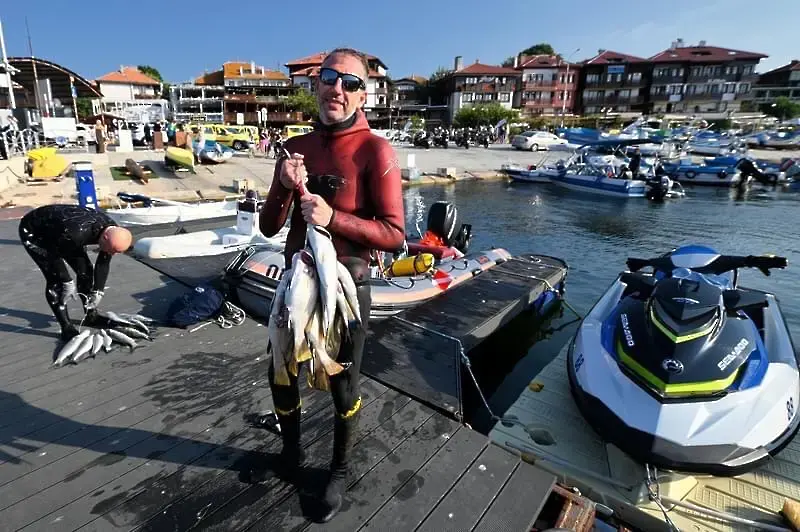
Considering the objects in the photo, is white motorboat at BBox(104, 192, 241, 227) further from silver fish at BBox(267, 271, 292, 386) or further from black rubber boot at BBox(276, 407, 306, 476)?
silver fish at BBox(267, 271, 292, 386)

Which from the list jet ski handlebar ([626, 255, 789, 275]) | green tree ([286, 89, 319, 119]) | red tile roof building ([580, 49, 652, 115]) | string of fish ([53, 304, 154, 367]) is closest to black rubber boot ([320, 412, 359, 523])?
string of fish ([53, 304, 154, 367])

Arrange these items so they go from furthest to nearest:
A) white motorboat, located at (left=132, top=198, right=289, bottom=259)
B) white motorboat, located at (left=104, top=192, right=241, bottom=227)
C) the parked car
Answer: the parked car
white motorboat, located at (left=104, top=192, right=241, bottom=227)
white motorboat, located at (left=132, top=198, right=289, bottom=259)

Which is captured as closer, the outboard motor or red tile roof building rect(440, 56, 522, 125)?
the outboard motor

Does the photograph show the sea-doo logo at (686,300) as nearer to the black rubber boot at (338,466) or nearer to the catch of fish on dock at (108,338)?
the black rubber boot at (338,466)

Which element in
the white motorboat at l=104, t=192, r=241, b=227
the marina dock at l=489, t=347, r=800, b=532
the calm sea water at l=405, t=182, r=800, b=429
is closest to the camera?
the marina dock at l=489, t=347, r=800, b=532

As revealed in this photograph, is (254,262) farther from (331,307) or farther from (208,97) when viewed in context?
(208,97)

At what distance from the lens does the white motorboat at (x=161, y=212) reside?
8.55m

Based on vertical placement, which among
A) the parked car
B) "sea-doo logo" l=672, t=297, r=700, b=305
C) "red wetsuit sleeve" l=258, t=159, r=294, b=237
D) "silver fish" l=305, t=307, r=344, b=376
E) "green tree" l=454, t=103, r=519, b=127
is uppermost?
"green tree" l=454, t=103, r=519, b=127

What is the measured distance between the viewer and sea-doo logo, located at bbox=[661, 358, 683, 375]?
343cm

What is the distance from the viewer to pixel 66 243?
141 inches

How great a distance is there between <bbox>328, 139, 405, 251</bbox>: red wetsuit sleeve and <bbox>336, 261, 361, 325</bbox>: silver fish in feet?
0.45

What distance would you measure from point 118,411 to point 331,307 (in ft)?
7.06

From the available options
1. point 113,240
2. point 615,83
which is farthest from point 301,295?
point 615,83

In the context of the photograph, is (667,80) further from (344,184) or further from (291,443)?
(291,443)
